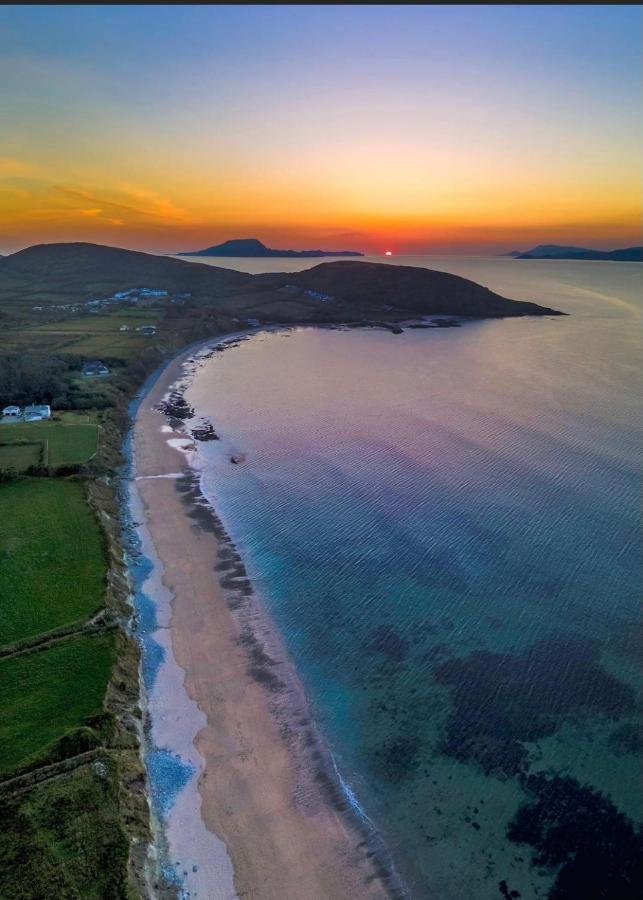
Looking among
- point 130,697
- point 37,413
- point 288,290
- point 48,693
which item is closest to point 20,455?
point 37,413

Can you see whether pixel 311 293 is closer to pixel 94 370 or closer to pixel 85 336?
pixel 85 336

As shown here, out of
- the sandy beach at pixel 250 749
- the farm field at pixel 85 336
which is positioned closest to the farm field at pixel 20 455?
the sandy beach at pixel 250 749

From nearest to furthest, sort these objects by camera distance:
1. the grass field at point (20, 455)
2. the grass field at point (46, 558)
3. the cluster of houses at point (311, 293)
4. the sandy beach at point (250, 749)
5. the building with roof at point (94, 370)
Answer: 1. the sandy beach at point (250, 749)
2. the grass field at point (46, 558)
3. the grass field at point (20, 455)
4. the building with roof at point (94, 370)
5. the cluster of houses at point (311, 293)

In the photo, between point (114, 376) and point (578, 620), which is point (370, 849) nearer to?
point (578, 620)

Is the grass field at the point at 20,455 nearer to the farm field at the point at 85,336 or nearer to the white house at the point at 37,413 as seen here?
the white house at the point at 37,413

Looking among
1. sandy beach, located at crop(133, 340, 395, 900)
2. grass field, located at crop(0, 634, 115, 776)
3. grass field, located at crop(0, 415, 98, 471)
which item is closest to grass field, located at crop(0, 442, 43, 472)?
grass field, located at crop(0, 415, 98, 471)

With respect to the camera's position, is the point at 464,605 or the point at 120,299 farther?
the point at 120,299

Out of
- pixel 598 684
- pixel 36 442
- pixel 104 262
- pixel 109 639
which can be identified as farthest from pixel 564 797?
pixel 104 262
